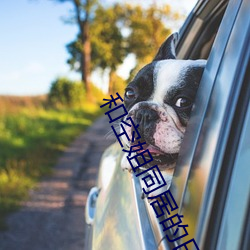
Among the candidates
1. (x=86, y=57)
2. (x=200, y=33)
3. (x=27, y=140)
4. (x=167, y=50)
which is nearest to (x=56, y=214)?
(x=200, y=33)

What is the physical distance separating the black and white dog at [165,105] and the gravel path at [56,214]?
1.41 m

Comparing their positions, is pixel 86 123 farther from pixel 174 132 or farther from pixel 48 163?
pixel 174 132

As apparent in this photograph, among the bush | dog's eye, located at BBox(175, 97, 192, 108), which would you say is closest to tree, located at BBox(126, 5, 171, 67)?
dog's eye, located at BBox(175, 97, 192, 108)

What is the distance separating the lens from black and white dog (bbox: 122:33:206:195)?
141 cm

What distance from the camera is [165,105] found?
1465 millimetres

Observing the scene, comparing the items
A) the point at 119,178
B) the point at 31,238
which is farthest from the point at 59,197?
the point at 119,178

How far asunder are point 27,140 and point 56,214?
13.9 ft

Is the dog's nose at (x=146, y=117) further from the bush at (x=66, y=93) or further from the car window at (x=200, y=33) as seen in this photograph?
the bush at (x=66, y=93)

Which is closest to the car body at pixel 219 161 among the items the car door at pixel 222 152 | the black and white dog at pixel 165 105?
the car door at pixel 222 152

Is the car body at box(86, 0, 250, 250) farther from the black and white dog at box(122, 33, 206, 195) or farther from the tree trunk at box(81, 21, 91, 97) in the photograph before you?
the tree trunk at box(81, 21, 91, 97)

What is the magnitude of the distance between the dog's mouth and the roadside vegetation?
1.93 meters

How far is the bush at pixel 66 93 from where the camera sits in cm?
1962

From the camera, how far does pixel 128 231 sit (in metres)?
1.47

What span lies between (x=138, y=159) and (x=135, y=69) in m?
0.45
